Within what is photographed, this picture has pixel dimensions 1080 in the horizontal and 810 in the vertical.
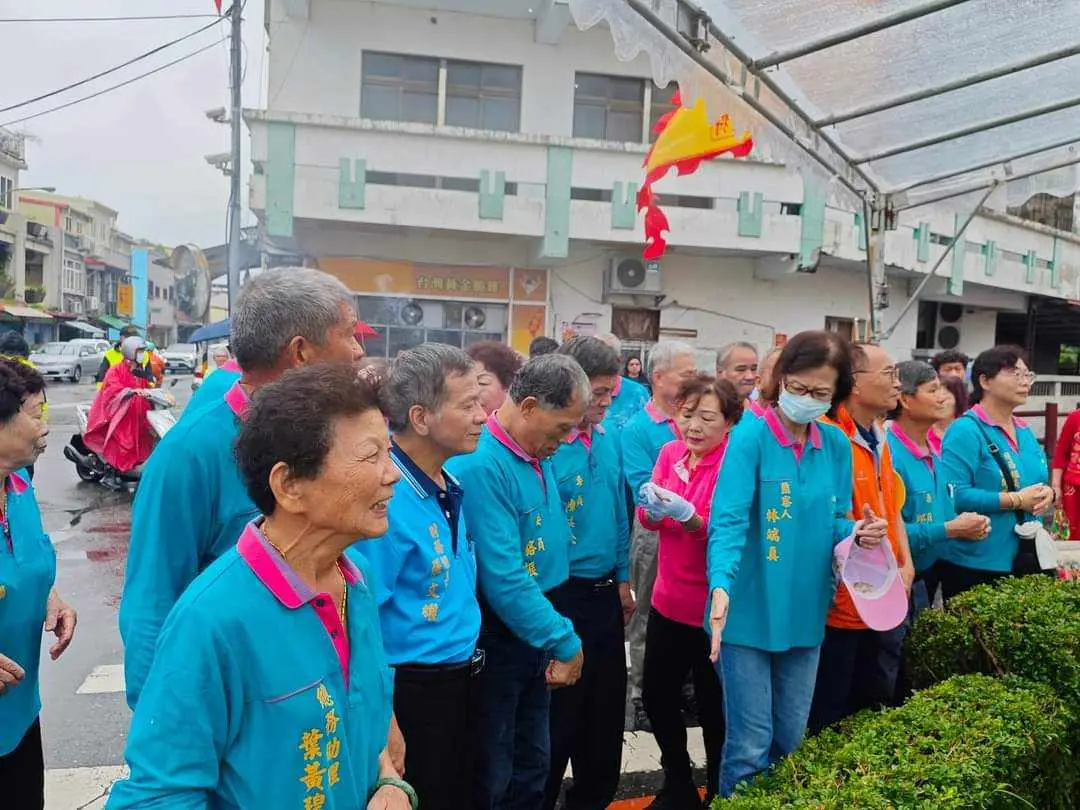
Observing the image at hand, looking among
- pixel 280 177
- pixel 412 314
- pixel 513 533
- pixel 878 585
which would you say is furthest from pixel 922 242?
pixel 513 533

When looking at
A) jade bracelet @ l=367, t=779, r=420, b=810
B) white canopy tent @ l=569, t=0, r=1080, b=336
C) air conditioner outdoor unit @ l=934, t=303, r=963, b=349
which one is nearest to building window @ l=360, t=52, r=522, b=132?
white canopy tent @ l=569, t=0, r=1080, b=336

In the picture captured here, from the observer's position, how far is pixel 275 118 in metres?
13.4

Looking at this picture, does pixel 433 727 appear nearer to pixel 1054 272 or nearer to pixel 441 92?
pixel 441 92

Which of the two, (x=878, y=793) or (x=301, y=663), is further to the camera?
(x=878, y=793)

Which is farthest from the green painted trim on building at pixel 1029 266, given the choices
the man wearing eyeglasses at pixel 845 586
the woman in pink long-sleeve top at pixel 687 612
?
the woman in pink long-sleeve top at pixel 687 612

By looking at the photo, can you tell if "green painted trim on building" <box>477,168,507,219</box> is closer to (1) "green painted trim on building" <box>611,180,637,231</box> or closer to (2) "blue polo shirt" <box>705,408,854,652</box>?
(1) "green painted trim on building" <box>611,180,637,231</box>

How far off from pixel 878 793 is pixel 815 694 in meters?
1.30

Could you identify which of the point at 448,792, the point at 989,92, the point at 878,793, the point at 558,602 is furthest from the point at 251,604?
the point at 989,92

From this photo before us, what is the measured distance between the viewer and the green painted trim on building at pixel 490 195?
14172 mm

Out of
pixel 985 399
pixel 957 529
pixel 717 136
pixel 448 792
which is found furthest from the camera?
pixel 717 136

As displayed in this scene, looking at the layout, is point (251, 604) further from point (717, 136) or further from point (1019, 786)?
point (717, 136)

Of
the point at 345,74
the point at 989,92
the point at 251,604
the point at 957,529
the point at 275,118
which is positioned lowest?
the point at 957,529

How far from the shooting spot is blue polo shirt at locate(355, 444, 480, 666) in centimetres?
225

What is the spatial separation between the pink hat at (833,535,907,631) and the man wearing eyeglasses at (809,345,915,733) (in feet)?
0.38
